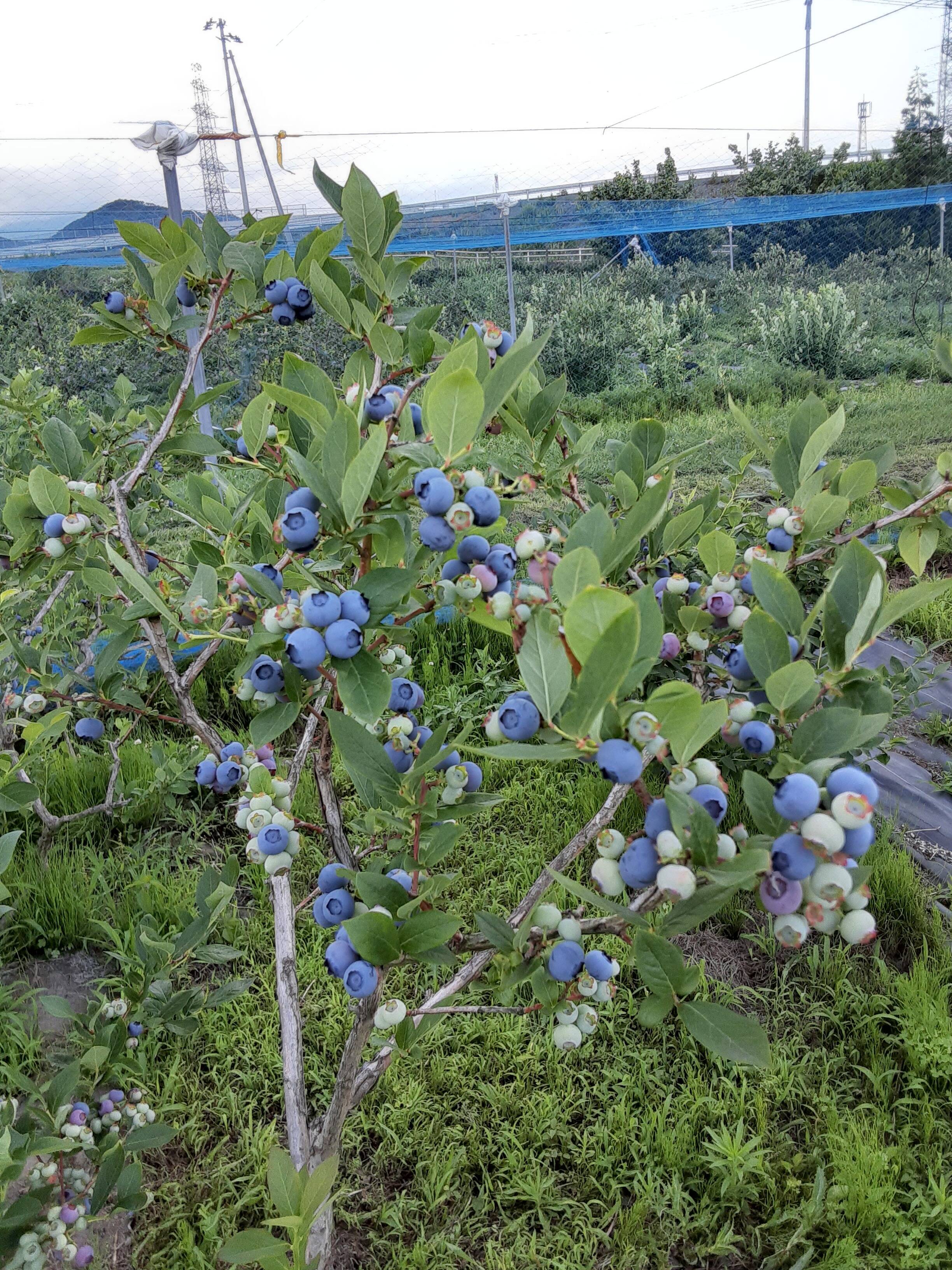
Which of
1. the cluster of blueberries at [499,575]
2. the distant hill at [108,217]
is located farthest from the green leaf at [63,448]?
the distant hill at [108,217]

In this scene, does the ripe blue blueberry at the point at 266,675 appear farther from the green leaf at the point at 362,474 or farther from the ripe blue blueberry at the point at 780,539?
the ripe blue blueberry at the point at 780,539

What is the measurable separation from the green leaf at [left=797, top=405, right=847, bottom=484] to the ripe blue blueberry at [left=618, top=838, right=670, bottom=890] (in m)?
0.41

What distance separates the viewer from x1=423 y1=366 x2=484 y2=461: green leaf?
53 centimetres

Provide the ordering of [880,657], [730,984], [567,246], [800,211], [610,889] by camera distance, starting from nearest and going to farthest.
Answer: [610,889]
[730,984]
[880,657]
[800,211]
[567,246]

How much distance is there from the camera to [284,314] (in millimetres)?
960

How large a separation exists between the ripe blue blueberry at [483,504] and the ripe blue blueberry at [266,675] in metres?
0.17

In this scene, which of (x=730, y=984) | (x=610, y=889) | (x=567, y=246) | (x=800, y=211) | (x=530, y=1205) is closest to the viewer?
(x=610, y=889)

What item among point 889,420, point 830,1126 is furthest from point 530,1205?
point 889,420

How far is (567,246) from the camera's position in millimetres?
9680

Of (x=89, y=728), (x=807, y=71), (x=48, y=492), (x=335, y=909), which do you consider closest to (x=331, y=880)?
(x=335, y=909)

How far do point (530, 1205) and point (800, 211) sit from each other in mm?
9054

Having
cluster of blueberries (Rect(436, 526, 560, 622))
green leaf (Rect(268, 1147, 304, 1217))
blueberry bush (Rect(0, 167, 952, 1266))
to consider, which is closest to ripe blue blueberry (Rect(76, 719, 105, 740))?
blueberry bush (Rect(0, 167, 952, 1266))

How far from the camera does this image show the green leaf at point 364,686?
1.77 feet

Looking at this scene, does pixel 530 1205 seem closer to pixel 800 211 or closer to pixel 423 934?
pixel 423 934
